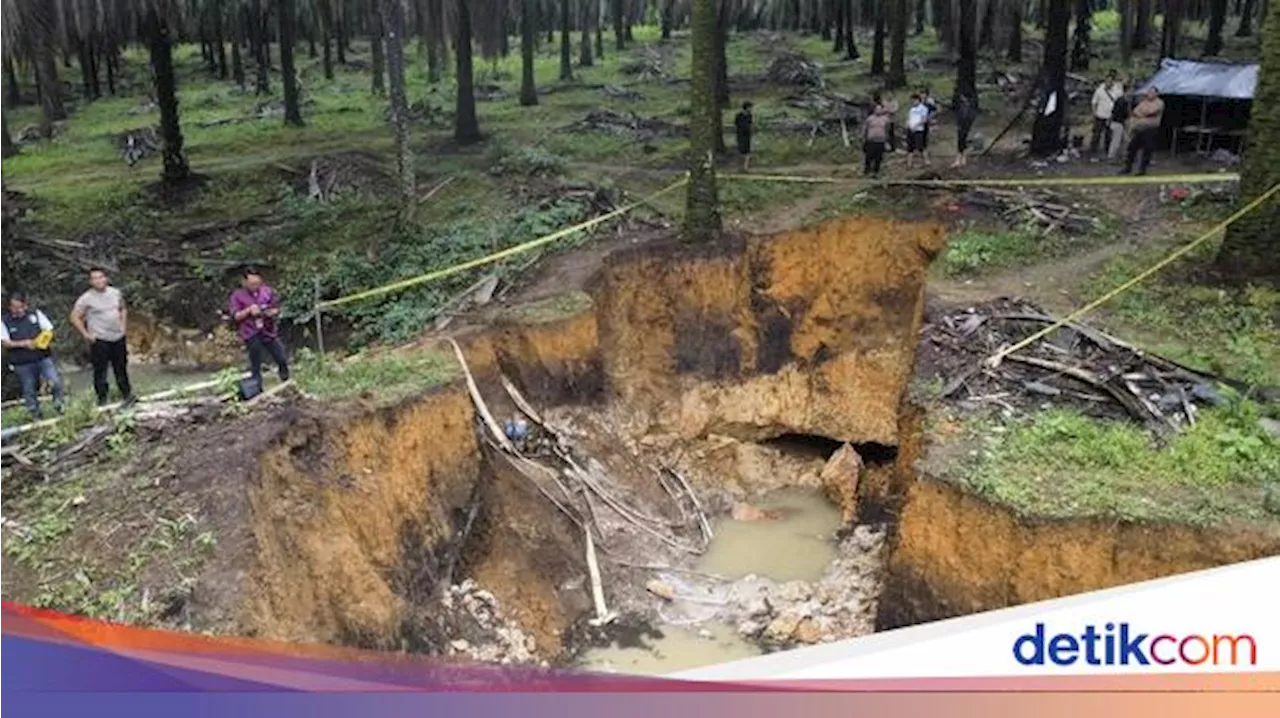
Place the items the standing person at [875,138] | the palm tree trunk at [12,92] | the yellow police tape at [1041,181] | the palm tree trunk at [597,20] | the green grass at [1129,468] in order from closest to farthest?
the green grass at [1129,468] → the yellow police tape at [1041,181] → the standing person at [875,138] → the palm tree trunk at [12,92] → the palm tree trunk at [597,20]

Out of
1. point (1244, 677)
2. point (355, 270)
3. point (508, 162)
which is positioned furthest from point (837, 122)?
point (1244, 677)

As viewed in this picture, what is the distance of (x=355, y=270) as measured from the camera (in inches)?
733

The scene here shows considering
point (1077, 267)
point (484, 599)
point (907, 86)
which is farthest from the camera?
point (907, 86)

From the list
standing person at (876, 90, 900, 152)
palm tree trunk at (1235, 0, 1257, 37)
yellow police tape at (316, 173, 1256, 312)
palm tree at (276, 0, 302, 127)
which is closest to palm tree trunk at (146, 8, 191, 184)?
palm tree at (276, 0, 302, 127)

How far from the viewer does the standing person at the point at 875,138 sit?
20.2 meters

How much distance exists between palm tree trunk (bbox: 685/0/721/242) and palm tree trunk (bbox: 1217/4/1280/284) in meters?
7.67

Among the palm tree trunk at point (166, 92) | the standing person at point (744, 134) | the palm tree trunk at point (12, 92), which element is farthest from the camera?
the palm tree trunk at point (12, 92)

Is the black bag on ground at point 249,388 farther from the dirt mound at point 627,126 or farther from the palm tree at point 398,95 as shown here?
the dirt mound at point 627,126

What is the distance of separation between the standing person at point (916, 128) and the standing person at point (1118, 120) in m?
3.74

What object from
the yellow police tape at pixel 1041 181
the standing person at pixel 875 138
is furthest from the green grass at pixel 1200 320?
the standing person at pixel 875 138

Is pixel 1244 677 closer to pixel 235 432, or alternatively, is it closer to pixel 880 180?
pixel 235 432

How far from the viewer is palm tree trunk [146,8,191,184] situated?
21.8 metres

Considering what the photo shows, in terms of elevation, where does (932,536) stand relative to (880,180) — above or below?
below

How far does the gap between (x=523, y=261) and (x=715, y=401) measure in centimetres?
400
